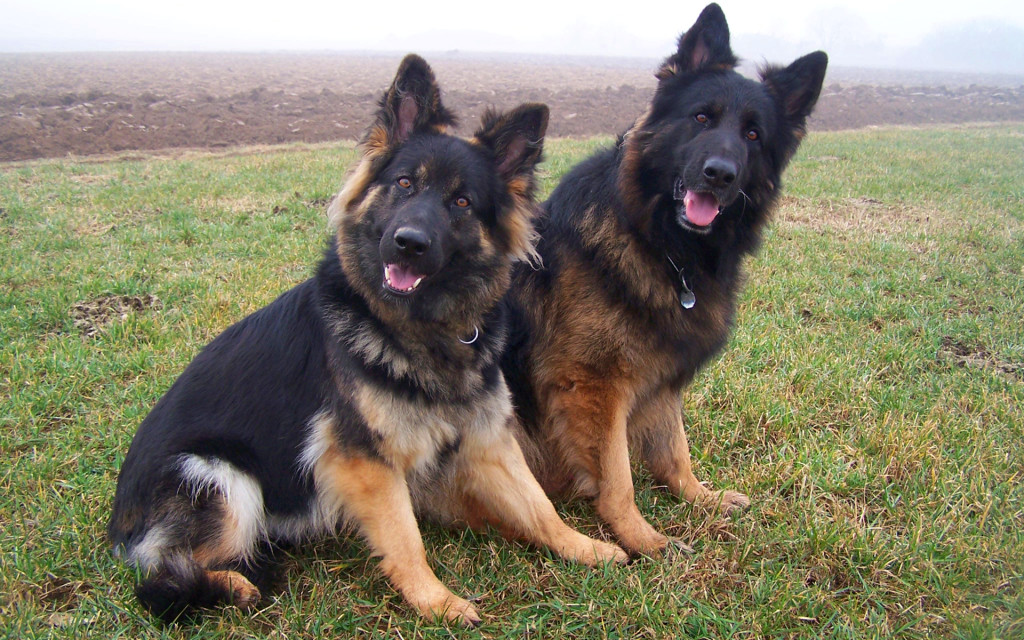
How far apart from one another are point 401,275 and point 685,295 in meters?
1.51

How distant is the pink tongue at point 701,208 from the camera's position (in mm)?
3111

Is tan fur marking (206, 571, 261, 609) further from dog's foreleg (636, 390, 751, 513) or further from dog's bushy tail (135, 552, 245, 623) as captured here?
dog's foreleg (636, 390, 751, 513)

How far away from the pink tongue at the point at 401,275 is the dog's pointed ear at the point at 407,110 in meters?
0.71

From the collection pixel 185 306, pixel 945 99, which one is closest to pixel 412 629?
pixel 185 306

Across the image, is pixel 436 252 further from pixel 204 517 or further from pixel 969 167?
pixel 969 167

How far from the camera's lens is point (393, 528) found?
2834 mm

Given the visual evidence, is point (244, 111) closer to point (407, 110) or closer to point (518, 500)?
point (407, 110)

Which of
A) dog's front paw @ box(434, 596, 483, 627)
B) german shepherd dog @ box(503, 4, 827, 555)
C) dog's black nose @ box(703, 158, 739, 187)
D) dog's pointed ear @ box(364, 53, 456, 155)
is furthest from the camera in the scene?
german shepherd dog @ box(503, 4, 827, 555)

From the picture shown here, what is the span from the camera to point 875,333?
18.3 ft

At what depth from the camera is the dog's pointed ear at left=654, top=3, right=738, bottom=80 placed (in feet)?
10.9

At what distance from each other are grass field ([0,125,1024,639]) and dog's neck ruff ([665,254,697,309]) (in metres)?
1.16

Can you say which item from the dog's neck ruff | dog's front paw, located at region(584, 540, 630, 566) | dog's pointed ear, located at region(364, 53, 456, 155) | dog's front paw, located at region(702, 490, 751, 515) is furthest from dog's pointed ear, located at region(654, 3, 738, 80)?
dog's front paw, located at region(584, 540, 630, 566)

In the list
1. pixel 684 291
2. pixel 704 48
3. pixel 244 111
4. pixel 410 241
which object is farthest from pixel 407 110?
pixel 244 111

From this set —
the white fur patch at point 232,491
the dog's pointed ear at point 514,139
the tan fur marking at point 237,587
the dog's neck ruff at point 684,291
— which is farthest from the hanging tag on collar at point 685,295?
the tan fur marking at point 237,587
